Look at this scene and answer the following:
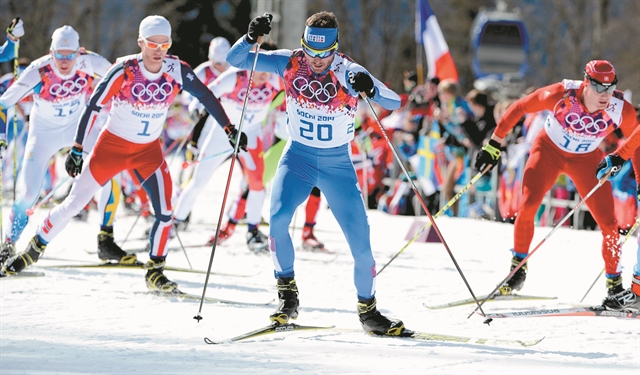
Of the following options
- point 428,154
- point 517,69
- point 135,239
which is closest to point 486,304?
point 135,239

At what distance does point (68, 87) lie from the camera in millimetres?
7934

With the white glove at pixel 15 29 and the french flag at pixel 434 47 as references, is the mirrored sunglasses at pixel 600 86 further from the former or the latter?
the french flag at pixel 434 47

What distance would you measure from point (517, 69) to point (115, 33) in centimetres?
1500

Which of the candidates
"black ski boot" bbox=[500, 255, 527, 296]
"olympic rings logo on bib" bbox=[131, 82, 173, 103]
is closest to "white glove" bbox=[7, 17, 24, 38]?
"olympic rings logo on bib" bbox=[131, 82, 173, 103]

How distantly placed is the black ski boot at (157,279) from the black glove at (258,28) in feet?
6.56

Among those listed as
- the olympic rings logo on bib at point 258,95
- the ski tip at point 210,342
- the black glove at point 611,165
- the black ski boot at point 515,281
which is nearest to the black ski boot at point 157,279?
the ski tip at point 210,342

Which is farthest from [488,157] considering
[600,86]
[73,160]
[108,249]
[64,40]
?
[64,40]

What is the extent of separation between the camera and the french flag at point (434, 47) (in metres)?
13.1

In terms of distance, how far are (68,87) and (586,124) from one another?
4.34 metres

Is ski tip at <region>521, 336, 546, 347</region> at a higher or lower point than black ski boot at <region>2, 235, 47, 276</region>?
higher

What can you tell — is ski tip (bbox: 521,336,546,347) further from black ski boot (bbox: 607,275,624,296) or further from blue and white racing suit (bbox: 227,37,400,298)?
black ski boot (bbox: 607,275,624,296)

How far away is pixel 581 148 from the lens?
6.55m

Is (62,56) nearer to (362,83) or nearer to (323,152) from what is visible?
(323,152)

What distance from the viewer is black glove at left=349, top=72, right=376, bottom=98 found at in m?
5.02
